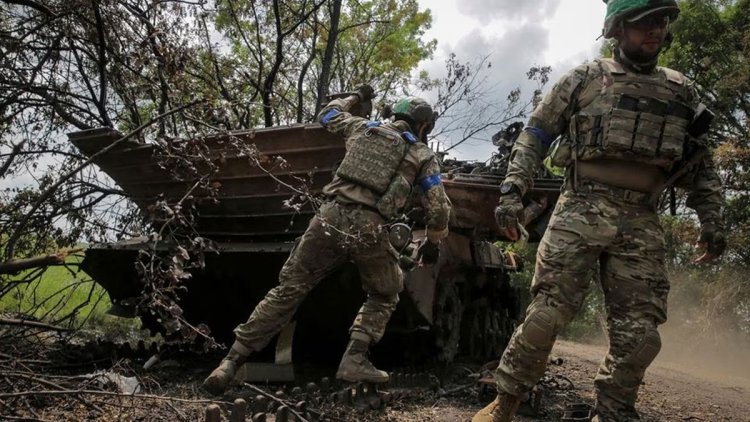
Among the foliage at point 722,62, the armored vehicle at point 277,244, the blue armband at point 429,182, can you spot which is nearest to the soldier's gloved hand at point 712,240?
the blue armband at point 429,182

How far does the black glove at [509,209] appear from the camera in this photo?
3.49m

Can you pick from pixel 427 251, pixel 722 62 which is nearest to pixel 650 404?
pixel 427 251

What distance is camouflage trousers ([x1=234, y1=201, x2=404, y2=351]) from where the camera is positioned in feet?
14.6

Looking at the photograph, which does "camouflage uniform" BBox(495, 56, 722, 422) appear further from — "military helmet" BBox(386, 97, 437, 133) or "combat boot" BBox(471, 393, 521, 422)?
"military helmet" BBox(386, 97, 437, 133)

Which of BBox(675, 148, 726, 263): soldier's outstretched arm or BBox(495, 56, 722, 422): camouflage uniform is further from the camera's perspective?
BBox(675, 148, 726, 263): soldier's outstretched arm

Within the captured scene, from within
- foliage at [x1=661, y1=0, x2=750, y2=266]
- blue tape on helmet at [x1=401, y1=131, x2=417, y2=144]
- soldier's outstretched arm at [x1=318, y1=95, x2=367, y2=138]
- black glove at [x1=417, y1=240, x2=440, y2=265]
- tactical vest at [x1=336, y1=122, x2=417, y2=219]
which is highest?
foliage at [x1=661, y1=0, x2=750, y2=266]

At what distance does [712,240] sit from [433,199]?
1764 millimetres

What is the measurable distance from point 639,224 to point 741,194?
13.2 metres

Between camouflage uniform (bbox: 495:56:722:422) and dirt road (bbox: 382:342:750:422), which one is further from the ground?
camouflage uniform (bbox: 495:56:722:422)

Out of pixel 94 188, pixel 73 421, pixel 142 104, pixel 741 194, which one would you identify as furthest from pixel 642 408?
pixel 741 194

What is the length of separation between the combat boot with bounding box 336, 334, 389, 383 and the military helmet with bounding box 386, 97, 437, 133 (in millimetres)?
1552

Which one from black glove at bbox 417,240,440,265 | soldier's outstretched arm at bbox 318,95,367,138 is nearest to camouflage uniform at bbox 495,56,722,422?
soldier's outstretched arm at bbox 318,95,367,138

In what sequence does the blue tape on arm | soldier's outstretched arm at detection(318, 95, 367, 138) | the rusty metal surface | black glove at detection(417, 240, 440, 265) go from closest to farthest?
1. the blue tape on arm
2. soldier's outstretched arm at detection(318, 95, 367, 138)
3. black glove at detection(417, 240, 440, 265)
4. the rusty metal surface

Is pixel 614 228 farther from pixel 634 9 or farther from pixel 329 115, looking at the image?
pixel 329 115
